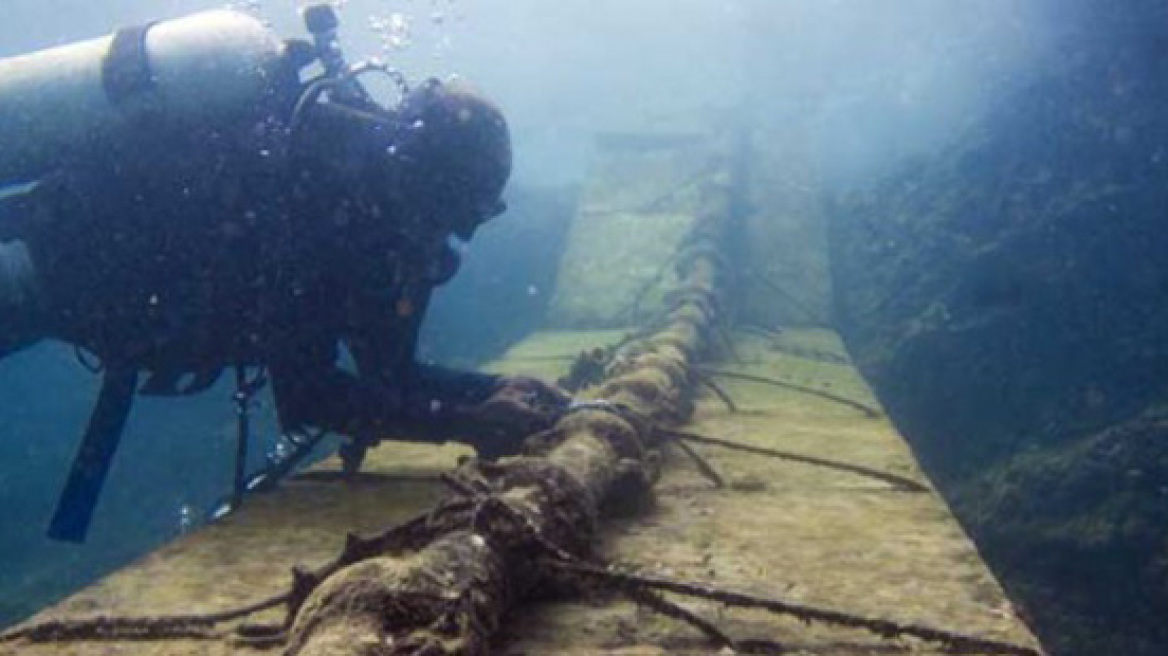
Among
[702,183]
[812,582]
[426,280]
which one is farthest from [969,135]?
[812,582]

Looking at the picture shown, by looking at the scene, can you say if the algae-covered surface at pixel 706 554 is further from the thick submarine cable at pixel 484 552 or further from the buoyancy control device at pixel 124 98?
the buoyancy control device at pixel 124 98

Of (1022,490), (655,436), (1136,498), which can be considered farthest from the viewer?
(1022,490)

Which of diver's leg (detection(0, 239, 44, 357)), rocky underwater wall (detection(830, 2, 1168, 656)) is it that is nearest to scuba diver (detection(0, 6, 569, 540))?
diver's leg (detection(0, 239, 44, 357))

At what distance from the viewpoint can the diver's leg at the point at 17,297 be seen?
4266mm

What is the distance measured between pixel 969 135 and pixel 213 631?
971 centimetres

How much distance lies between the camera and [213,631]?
2410 mm

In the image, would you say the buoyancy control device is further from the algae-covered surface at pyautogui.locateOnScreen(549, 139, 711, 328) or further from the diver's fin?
the algae-covered surface at pyautogui.locateOnScreen(549, 139, 711, 328)

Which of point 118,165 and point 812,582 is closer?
point 812,582

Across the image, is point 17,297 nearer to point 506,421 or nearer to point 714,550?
point 506,421

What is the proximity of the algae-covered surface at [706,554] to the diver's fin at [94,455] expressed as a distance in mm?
653

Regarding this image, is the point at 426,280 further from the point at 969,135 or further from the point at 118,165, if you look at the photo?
the point at 969,135

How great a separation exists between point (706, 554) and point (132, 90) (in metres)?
3.04

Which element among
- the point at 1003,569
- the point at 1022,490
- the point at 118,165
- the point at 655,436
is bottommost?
the point at 1003,569

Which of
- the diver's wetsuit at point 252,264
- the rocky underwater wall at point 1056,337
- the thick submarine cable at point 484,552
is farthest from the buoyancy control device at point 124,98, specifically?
the rocky underwater wall at point 1056,337
